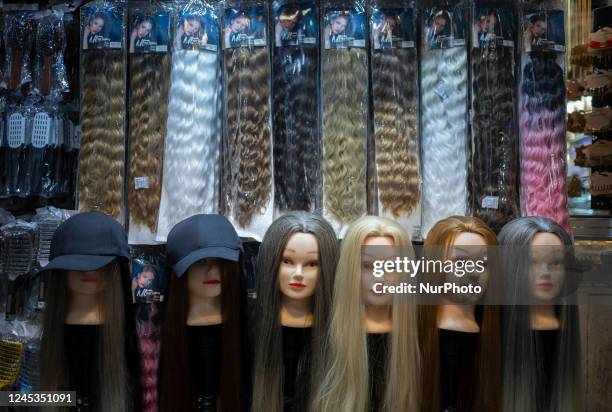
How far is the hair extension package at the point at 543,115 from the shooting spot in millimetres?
2584

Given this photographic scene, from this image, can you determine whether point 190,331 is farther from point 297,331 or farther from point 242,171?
point 242,171

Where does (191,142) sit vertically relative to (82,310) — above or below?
above

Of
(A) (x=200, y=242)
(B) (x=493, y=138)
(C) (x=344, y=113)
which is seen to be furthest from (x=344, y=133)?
(A) (x=200, y=242)

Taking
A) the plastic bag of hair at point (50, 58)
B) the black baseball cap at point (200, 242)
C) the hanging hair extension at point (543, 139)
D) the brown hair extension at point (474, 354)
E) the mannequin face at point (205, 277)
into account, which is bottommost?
the brown hair extension at point (474, 354)

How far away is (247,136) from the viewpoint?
2.65 meters

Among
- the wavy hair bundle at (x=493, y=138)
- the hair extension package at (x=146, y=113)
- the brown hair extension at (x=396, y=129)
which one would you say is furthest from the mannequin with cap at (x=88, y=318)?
the wavy hair bundle at (x=493, y=138)

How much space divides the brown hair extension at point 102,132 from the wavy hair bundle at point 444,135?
1.27 m

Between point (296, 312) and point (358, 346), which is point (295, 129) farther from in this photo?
point (358, 346)

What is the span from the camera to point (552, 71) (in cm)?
263

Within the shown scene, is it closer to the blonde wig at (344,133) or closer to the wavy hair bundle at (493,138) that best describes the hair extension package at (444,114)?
the wavy hair bundle at (493,138)

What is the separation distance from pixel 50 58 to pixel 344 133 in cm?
135

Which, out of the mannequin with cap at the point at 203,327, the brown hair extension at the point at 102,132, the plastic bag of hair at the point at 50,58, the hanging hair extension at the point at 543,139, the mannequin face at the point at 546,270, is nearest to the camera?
the mannequin face at the point at 546,270

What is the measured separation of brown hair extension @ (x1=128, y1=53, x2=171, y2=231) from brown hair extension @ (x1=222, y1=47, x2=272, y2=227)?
275mm

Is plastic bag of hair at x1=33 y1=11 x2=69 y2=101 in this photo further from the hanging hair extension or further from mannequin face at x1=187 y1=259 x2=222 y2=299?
the hanging hair extension
